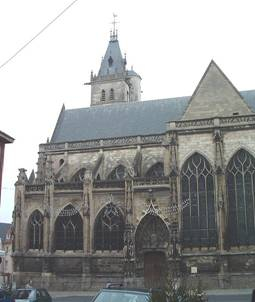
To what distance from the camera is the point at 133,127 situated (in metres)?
37.0

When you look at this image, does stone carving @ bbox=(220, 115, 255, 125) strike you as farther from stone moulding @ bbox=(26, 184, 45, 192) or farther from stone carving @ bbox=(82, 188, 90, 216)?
stone moulding @ bbox=(26, 184, 45, 192)

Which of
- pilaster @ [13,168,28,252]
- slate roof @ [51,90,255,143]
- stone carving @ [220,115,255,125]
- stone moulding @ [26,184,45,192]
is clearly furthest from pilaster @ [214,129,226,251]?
pilaster @ [13,168,28,252]

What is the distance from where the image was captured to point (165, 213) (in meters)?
27.9

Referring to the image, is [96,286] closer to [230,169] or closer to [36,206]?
[36,206]

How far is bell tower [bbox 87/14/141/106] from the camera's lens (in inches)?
1986

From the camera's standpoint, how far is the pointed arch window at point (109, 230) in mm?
28891

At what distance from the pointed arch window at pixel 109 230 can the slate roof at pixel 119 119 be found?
866 cm

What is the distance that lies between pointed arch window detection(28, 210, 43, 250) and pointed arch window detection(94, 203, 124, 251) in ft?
12.8

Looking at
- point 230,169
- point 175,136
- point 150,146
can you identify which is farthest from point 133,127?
point 230,169

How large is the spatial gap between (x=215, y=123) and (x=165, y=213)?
237 inches

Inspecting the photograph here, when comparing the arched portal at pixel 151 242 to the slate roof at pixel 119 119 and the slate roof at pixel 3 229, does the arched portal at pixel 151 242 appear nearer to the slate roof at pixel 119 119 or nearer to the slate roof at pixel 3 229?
the slate roof at pixel 119 119

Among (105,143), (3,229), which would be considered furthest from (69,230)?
(3,229)

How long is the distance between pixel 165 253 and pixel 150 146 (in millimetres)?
8646

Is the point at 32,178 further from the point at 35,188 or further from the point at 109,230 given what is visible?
the point at 109,230
